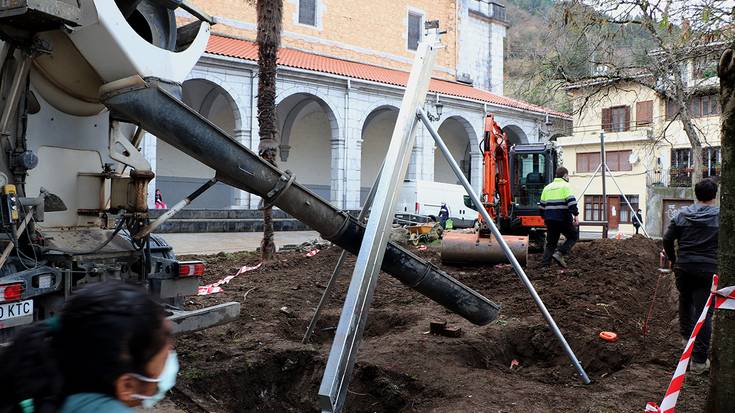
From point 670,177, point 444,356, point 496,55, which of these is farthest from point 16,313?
point 670,177

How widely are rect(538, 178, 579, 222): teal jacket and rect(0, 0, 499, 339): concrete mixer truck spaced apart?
236 inches

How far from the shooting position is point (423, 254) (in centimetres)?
1434

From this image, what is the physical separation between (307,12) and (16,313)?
26.3m

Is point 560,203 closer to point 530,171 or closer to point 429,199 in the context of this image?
point 530,171

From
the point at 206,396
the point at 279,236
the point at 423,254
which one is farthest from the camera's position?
the point at 279,236

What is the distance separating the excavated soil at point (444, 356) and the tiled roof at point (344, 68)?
1574 cm

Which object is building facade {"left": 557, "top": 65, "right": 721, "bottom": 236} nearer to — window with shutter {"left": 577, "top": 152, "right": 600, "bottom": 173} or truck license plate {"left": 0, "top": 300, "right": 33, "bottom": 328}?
window with shutter {"left": 577, "top": 152, "right": 600, "bottom": 173}

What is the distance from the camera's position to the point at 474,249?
37.3 feet

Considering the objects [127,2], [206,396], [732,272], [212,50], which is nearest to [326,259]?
[206,396]

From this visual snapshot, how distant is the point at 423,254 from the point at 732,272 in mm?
10608

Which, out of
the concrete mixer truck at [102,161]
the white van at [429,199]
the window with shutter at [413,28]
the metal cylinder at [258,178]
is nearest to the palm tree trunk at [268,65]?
the concrete mixer truck at [102,161]

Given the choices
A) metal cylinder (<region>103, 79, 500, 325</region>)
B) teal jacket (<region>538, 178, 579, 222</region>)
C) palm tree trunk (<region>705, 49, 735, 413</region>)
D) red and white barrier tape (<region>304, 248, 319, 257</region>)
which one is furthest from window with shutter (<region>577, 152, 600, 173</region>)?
palm tree trunk (<region>705, 49, 735, 413</region>)

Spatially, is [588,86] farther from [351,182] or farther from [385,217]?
[385,217]

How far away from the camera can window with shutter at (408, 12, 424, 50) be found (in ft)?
106
